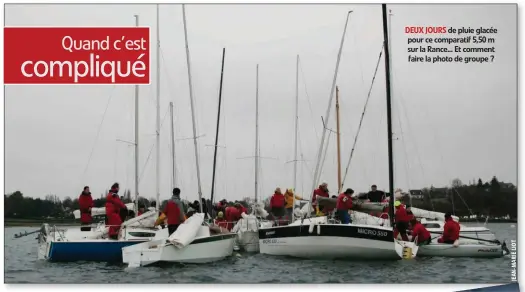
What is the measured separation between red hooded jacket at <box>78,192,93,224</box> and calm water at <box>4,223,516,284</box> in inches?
45.2

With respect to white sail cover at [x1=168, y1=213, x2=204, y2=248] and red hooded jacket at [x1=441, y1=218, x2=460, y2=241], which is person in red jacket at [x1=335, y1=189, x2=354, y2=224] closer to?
red hooded jacket at [x1=441, y1=218, x2=460, y2=241]

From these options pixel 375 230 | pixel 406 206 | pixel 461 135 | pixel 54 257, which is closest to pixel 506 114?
pixel 461 135

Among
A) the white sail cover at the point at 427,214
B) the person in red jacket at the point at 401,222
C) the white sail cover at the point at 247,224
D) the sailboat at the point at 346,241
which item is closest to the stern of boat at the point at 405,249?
the sailboat at the point at 346,241

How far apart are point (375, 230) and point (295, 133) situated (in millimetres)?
2994

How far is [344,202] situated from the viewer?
19.2 m

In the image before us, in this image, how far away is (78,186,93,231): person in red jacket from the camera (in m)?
19.0

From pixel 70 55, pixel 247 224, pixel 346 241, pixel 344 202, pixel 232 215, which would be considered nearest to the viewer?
pixel 70 55

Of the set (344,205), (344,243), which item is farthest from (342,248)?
(344,205)

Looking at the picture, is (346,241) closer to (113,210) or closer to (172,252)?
(172,252)

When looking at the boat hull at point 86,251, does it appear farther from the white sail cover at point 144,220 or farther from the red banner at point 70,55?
the red banner at point 70,55

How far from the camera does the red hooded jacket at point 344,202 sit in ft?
62.8

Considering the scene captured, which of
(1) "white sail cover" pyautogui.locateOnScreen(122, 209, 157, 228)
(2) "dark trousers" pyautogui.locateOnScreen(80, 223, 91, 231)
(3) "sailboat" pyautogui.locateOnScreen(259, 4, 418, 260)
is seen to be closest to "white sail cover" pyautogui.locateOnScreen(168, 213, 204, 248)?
(1) "white sail cover" pyautogui.locateOnScreen(122, 209, 157, 228)

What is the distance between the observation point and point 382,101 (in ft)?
63.8

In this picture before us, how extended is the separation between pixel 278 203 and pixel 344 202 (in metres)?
3.42
